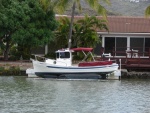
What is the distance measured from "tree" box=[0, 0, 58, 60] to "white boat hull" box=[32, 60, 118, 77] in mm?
5716

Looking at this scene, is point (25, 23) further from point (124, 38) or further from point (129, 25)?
point (129, 25)

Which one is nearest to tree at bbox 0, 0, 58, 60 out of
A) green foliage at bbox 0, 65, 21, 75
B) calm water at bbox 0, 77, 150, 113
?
green foliage at bbox 0, 65, 21, 75

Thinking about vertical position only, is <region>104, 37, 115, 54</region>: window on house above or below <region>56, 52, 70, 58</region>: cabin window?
above

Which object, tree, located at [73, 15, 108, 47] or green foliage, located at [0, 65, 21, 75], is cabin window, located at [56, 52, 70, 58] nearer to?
green foliage, located at [0, 65, 21, 75]

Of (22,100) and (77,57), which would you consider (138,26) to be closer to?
(77,57)

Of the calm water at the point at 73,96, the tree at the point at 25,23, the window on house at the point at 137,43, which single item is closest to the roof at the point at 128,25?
the window on house at the point at 137,43

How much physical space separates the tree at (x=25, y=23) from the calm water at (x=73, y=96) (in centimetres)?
615

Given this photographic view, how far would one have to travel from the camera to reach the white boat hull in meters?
45.5

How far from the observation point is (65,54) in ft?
154

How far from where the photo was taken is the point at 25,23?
169ft

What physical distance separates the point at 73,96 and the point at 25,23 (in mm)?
18366

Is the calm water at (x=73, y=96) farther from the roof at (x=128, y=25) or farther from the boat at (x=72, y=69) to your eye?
the roof at (x=128, y=25)

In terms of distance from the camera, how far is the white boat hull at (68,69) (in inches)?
1791

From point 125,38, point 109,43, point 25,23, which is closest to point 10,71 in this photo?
point 25,23
